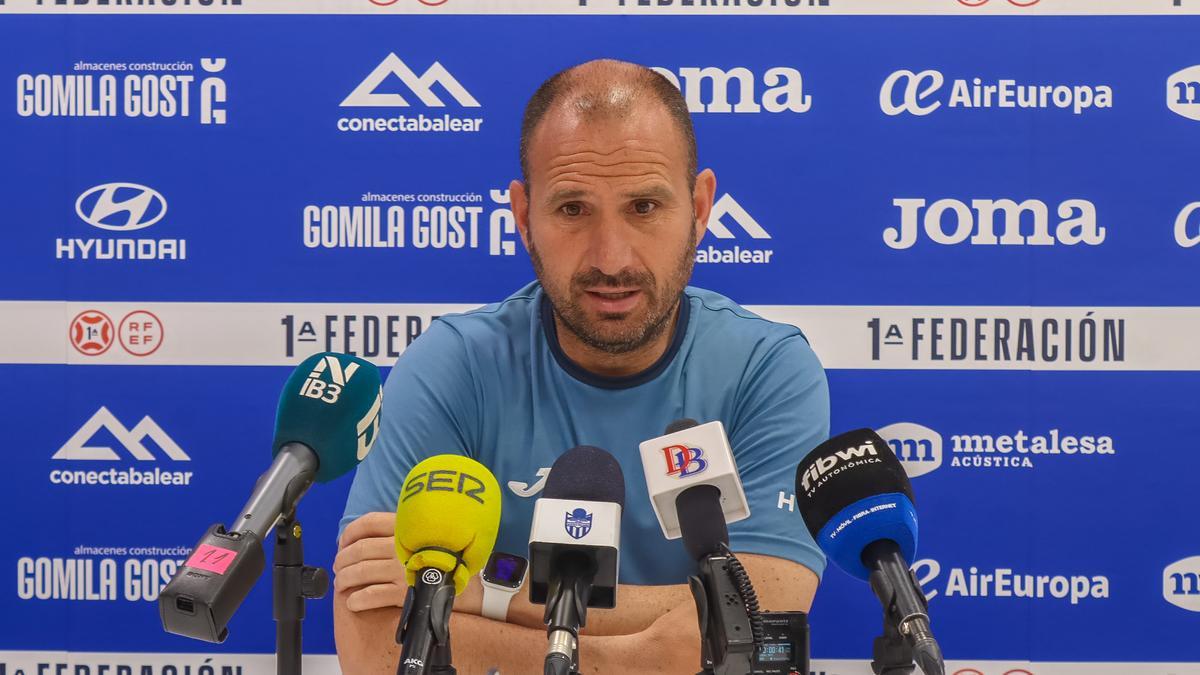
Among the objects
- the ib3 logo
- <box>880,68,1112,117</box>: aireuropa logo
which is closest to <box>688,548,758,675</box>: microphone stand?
the ib3 logo

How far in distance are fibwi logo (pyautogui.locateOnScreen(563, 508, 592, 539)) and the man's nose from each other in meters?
1.11

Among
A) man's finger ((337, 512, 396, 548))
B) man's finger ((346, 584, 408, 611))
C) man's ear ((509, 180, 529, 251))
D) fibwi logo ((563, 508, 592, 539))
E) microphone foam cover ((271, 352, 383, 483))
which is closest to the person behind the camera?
fibwi logo ((563, 508, 592, 539))

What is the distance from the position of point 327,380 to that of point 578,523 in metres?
0.66

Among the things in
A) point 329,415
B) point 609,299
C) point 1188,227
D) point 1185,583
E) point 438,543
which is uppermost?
point 1188,227

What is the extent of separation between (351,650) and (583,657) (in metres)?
0.46

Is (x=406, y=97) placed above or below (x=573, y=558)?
above

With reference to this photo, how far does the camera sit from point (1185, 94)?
3.38 meters

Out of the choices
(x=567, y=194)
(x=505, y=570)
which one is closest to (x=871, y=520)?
(x=505, y=570)

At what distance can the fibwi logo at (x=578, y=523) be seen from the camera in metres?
1.32

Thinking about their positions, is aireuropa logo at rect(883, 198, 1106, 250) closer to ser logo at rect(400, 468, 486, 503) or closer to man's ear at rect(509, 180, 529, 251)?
man's ear at rect(509, 180, 529, 251)

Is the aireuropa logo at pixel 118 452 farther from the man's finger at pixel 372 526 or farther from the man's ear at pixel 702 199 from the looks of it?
the man's ear at pixel 702 199

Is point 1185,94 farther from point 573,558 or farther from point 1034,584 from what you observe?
point 573,558

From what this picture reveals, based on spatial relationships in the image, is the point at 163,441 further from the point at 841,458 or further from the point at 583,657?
the point at 841,458

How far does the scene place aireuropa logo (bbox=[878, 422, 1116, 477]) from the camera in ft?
11.1
